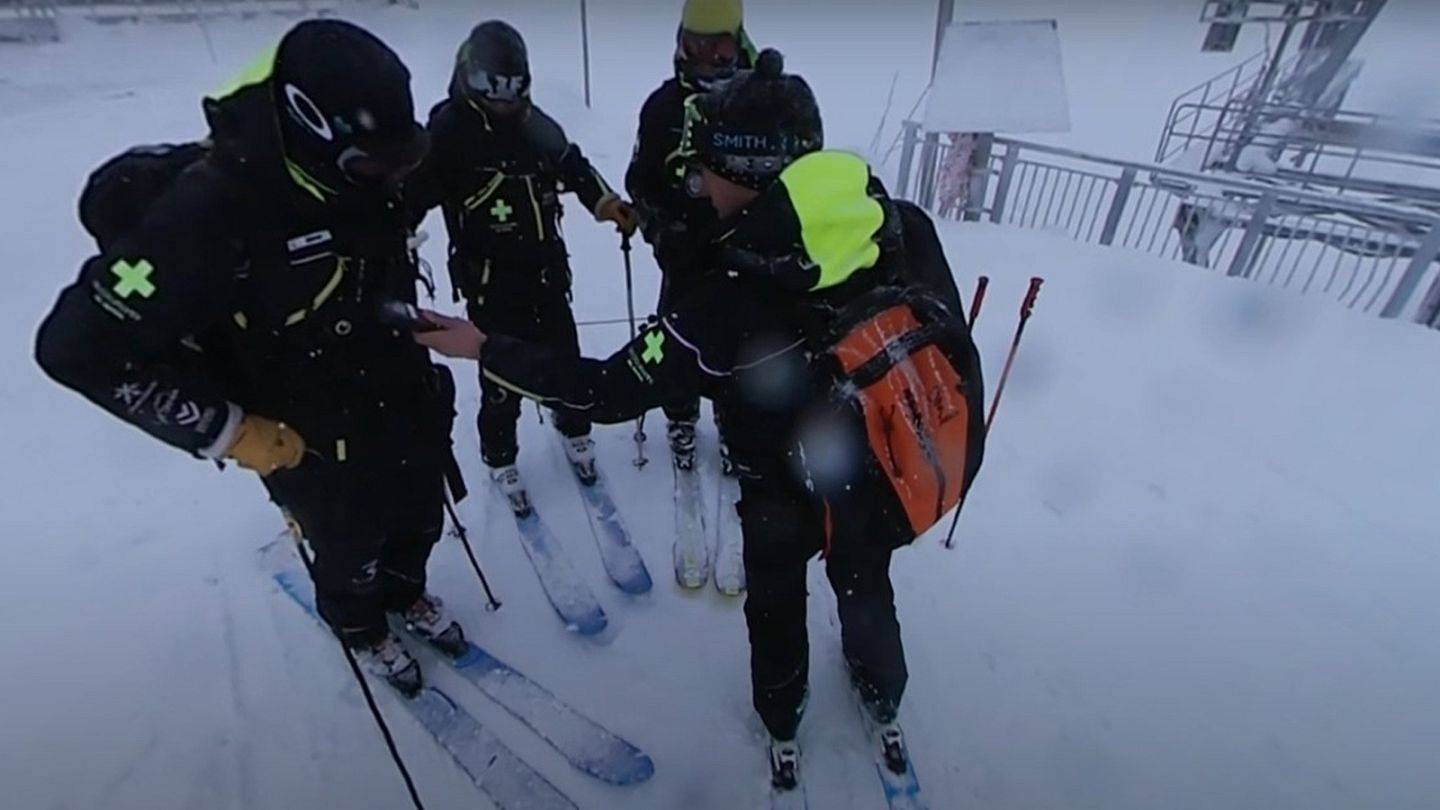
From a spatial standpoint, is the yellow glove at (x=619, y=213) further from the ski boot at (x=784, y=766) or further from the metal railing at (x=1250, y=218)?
the metal railing at (x=1250, y=218)

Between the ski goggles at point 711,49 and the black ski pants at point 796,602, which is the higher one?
the ski goggles at point 711,49

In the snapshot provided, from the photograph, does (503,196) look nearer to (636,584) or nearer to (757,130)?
(757,130)

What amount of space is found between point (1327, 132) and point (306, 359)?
29.5 feet

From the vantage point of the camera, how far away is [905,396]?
4.53 ft

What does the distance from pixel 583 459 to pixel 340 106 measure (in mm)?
2087

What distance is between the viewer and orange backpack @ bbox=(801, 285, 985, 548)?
4.51 feet

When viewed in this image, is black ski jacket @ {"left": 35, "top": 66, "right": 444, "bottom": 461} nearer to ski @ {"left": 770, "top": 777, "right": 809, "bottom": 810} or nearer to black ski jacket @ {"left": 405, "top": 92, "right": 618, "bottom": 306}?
black ski jacket @ {"left": 405, "top": 92, "right": 618, "bottom": 306}

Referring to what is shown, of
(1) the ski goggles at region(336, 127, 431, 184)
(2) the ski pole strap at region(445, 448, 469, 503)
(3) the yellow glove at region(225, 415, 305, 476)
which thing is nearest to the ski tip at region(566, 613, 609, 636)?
(2) the ski pole strap at region(445, 448, 469, 503)

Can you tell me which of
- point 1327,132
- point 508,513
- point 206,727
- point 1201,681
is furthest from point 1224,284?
point 206,727

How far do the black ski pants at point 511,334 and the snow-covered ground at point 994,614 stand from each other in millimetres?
280

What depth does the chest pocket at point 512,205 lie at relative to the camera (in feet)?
8.05

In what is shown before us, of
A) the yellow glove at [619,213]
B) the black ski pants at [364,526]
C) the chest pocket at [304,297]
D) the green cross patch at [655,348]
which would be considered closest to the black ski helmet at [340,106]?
the chest pocket at [304,297]

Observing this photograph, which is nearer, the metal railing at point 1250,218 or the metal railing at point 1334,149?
the metal railing at point 1250,218

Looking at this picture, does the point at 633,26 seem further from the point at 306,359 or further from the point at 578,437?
the point at 306,359
